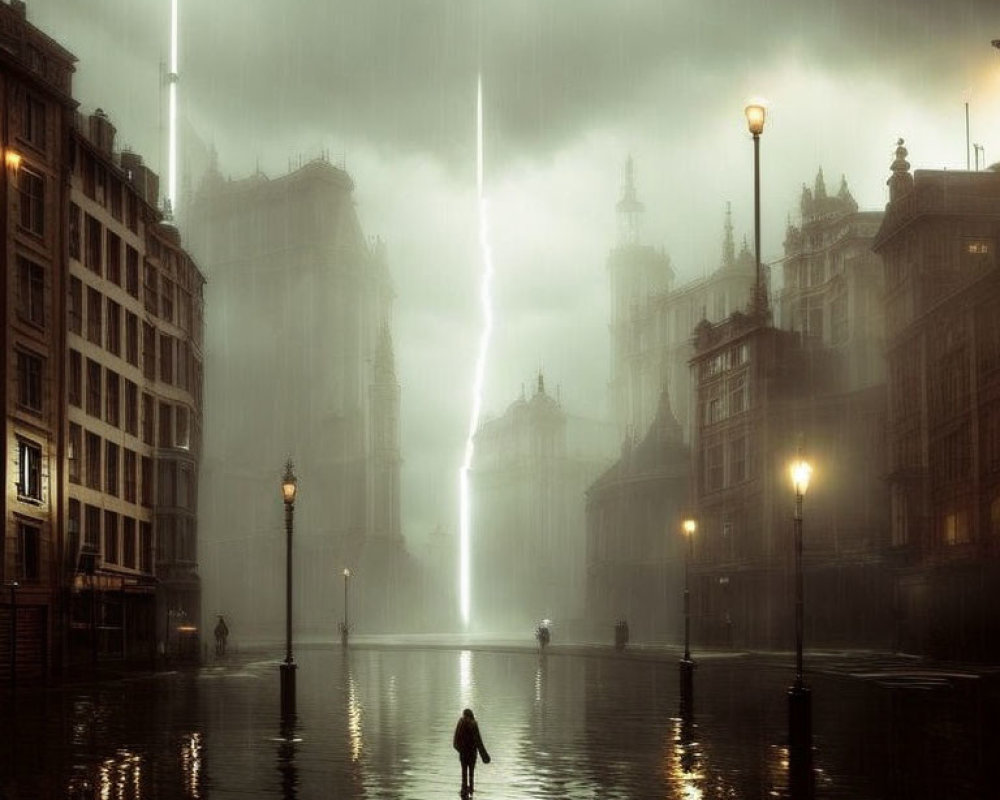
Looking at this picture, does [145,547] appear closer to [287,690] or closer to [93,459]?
[93,459]

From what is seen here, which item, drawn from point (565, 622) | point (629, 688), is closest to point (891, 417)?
point (629, 688)

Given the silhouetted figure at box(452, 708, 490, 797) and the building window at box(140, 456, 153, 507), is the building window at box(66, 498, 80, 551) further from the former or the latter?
the silhouetted figure at box(452, 708, 490, 797)

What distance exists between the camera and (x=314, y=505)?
18088cm

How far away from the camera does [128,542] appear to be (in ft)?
259

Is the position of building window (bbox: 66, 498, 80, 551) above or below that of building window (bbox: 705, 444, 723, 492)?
below

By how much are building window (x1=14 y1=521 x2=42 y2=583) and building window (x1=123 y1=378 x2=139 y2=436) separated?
59.4 ft

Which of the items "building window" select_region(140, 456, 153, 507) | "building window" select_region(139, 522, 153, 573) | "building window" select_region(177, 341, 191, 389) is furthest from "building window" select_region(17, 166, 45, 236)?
"building window" select_region(177, 341, 191, 389)

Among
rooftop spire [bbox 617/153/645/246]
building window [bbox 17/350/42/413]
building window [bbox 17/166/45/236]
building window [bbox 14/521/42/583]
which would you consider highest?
rooftop spire [bbox 617/153/645/246]

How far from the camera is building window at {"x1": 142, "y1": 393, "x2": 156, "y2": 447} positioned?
274 feet

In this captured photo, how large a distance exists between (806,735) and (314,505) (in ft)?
511

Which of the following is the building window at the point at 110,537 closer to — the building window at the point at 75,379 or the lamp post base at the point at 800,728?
the building window at the point at 75,379

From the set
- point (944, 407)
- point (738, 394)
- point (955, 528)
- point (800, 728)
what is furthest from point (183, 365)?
point (800, 728)

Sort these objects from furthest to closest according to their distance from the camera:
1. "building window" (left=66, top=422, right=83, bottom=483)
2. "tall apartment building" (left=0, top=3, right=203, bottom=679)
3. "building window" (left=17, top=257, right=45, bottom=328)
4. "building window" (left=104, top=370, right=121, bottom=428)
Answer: "building window" (left=104, top=370, right=121, bottom=428)
"building window" (left=66, top=422, right=83, bottom=483)
"building window" (left=17, top=257, right=45, bottom=328)
"tall apartment building" (left=0, top=3, right=203, bottom=679)

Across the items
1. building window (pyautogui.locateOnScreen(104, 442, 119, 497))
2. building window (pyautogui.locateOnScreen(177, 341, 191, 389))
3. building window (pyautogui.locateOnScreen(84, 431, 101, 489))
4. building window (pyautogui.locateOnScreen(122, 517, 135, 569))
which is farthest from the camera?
building window (pyautogui.locateOnScreen(177, 341, 191, 389))
